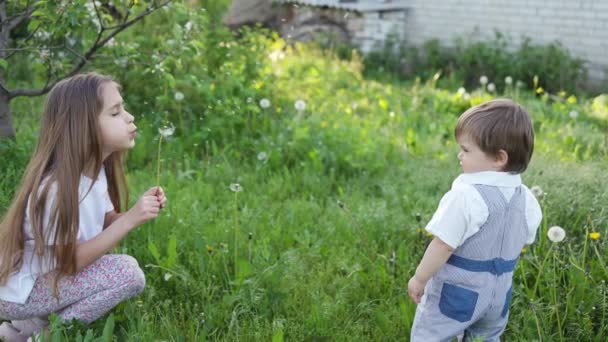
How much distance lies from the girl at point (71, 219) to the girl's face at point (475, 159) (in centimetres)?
101

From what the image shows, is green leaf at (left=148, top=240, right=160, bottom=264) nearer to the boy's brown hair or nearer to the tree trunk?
the tree trunk

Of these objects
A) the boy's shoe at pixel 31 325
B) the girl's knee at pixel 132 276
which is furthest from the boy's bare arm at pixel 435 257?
the boy's shoe at pixel 31 325

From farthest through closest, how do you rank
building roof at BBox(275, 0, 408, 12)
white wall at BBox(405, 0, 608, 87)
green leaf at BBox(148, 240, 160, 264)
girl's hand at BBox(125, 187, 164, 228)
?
building roof at BBox(275, 0, 408, 12)
white wall at BBox(405, 0, 608, 87)
green leaf at BBox(148, 240, 160, 264)
girl's hand at BBox(125, 187, 164, 228)

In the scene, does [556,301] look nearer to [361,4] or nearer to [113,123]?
[113,123]

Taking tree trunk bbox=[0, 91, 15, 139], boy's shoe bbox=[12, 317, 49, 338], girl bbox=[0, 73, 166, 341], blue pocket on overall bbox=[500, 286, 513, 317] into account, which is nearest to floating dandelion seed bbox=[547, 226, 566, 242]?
blue pocket on overall bbox=[500, 286, 513, 317]

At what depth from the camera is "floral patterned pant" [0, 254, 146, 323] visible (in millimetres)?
2336

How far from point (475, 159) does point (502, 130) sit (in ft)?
0.40

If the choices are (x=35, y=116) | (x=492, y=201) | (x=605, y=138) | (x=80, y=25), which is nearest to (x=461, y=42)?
(x=605, y=138)

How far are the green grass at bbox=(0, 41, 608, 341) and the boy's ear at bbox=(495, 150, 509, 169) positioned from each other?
0.63 m

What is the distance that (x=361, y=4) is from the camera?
9.38 metres

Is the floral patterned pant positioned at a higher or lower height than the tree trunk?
lower

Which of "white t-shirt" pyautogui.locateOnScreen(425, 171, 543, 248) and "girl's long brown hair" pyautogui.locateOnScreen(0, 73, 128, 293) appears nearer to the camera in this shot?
"white t-shirt" pyautogui.locateOnScreen(425, 171, 543, 248)

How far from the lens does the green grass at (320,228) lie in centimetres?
263

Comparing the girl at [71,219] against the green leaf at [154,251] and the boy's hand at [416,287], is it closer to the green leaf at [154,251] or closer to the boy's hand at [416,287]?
the green leaf at [154,251]
